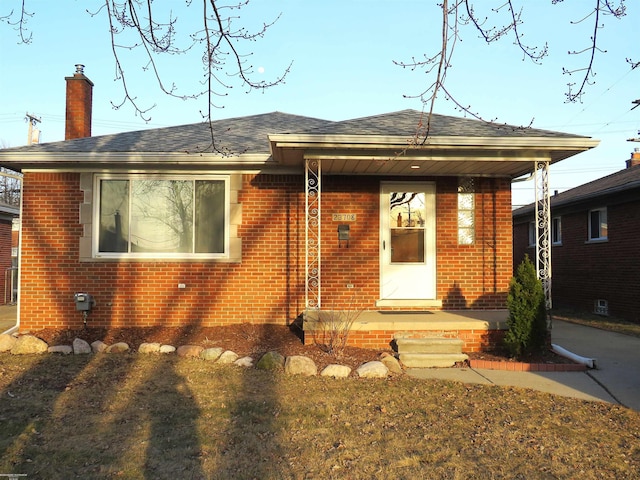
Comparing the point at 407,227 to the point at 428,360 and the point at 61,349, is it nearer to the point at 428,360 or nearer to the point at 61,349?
the point at 428,360

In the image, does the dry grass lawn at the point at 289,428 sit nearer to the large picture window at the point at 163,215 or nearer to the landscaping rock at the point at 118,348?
the landscaping rock at the point at 118,348

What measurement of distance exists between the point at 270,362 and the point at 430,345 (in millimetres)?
2346

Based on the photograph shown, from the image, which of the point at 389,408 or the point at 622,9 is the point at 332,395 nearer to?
the point at 389,408

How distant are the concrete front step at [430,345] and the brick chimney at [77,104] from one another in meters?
8.29

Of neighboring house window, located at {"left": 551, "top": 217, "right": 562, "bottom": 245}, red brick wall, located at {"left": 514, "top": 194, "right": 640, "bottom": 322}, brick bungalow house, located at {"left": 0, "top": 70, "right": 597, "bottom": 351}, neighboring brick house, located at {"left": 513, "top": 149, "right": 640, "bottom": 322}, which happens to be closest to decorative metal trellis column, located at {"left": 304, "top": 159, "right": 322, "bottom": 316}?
brick bungalow house, located at {"left": 0, "top": 70, "right": 597, "bottom": 351}

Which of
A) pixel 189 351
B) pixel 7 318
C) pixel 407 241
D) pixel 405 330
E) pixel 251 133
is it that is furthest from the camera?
pixel 7 318

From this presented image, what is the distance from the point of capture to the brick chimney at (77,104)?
35.8ft

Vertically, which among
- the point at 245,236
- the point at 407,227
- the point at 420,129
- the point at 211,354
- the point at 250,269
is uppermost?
the point at 420,129

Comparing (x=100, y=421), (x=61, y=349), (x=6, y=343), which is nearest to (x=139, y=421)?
(x=100, y=421)

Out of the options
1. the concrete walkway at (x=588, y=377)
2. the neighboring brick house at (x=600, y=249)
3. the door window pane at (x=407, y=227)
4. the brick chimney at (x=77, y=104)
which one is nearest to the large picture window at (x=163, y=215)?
the door window pane at (x=407, y=227)

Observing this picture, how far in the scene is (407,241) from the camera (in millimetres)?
8883

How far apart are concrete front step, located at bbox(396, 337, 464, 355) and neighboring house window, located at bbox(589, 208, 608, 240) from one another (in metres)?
8.15

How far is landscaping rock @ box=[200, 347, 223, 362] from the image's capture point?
6.79m

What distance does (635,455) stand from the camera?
3.97 metres
